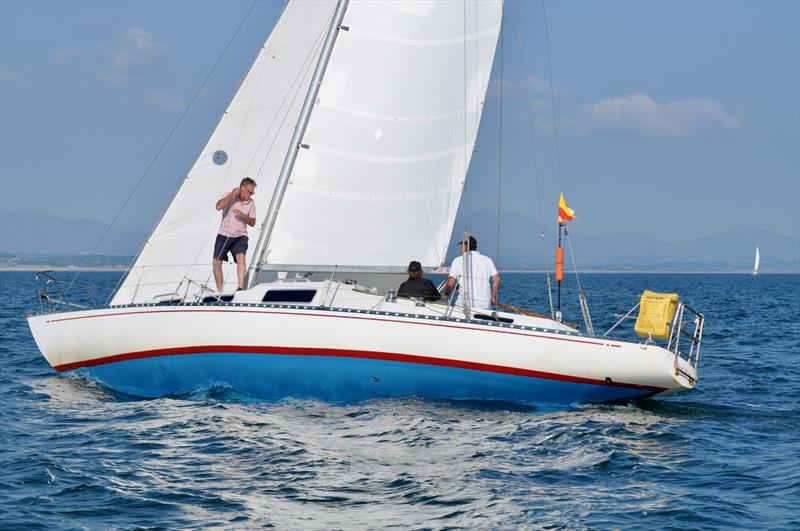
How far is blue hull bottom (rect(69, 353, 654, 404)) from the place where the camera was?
488 inches

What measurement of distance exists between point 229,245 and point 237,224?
1.04ft

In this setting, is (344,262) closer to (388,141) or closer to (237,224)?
(237,224)

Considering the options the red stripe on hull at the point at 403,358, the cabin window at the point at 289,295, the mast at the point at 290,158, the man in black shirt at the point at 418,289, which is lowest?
the red stripe on hull at the point at 403,358

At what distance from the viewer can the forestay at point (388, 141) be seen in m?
14.3

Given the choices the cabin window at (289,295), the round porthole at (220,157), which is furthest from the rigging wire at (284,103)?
the cabin window at (289,295)

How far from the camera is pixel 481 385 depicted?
1245 centimetres

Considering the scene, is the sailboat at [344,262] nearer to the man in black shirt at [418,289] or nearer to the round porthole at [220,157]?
the round porthole at [220,157]

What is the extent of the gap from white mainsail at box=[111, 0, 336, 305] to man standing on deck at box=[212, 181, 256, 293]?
81 cm

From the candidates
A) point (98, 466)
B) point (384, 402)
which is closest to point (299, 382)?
point (384, 402)

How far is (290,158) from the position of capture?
14180 mm

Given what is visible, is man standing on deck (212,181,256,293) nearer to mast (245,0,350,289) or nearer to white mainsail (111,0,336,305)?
mast (245,0,350,289)

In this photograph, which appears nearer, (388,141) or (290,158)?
(290,158)

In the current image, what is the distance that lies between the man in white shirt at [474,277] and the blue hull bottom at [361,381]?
1.76 metres

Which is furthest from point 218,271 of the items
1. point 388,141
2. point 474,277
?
point 474,277
